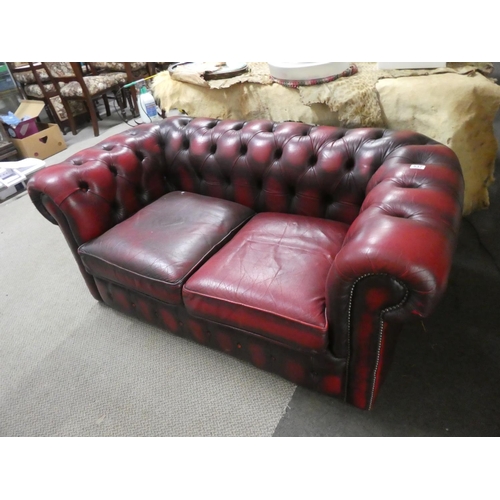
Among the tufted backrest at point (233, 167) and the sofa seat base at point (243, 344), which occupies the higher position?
the tufted backrest at point (233, 167)

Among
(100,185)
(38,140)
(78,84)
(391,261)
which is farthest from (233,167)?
(78,84)

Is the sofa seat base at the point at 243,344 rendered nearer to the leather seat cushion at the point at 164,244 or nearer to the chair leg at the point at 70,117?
the leather seat cushion at the point at 164,244

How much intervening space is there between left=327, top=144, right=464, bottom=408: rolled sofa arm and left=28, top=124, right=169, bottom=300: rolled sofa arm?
1.03 m

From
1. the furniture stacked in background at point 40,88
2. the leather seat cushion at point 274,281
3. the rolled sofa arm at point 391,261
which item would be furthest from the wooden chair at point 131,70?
the rolled sofa arm at point 391,261

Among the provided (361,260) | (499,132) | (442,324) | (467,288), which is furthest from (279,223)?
(499,132)

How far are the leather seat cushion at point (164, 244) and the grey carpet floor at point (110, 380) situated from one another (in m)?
0.29

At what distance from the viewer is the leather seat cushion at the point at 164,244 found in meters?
1.31

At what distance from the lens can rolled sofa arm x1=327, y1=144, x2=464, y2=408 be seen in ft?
2.70

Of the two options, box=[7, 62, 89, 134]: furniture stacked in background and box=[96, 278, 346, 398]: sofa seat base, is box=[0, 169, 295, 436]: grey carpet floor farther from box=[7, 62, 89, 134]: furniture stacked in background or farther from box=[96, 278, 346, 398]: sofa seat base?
box=[7, 62, 89, 134]: furniture stacked in background

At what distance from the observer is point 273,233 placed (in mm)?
1388

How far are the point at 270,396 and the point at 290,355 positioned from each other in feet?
0.68

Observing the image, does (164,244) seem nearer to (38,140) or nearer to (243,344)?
(243,344)

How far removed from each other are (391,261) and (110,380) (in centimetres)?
114

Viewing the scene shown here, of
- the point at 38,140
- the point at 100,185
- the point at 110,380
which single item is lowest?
the point at 110,380
